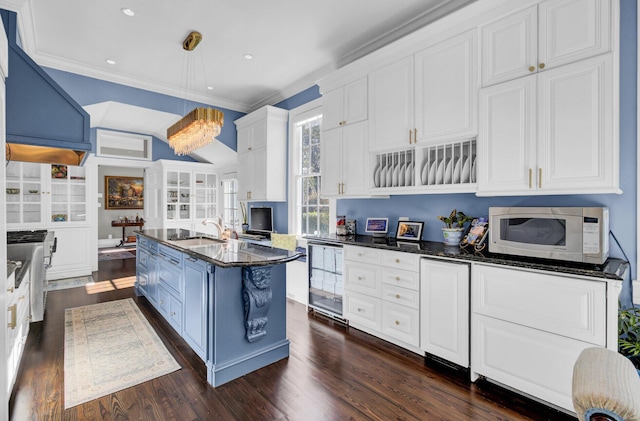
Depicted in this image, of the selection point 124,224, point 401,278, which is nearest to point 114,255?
point 124,224

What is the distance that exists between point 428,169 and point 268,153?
2716 millimetres

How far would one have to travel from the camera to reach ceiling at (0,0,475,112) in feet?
9.89

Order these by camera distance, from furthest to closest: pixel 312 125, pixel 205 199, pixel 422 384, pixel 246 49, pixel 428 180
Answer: pixel 205 199
pixel 312 125
pixel 246 49
pixel 428 180
pixel 422 384

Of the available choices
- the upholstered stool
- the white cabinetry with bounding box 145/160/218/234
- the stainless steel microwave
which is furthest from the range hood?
the white cabinetry with bounding box 145/160/218/234

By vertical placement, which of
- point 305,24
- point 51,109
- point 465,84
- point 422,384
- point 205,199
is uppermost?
point 305,24

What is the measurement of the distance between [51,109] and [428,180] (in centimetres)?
296

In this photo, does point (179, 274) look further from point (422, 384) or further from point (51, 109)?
point (422, 384)

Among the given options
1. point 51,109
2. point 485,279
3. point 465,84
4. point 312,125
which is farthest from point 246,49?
point 485,279

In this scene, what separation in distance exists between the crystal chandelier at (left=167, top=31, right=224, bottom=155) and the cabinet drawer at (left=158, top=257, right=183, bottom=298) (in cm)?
131

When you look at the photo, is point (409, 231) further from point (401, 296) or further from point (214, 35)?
point (214, 35)

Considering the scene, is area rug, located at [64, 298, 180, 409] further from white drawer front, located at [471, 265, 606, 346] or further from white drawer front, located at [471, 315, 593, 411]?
white drawer front, located at [471, 265, 606, 346]

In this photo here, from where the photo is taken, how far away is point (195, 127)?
10.4ft

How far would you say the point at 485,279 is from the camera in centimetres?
227

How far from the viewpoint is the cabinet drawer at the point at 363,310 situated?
309cm
